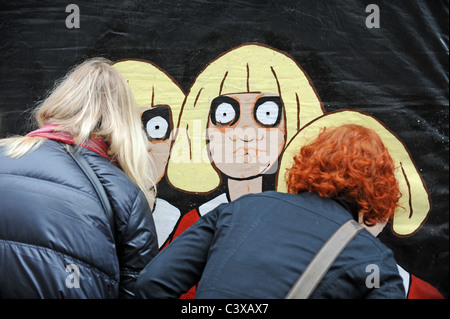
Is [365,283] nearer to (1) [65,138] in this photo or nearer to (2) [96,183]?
(2) [96,183]

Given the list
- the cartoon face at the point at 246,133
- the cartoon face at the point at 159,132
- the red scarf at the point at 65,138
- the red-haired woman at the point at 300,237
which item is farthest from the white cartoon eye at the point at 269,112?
the red scarf at the point at 65,138

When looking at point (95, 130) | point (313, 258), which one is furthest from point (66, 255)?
point (313, 258)

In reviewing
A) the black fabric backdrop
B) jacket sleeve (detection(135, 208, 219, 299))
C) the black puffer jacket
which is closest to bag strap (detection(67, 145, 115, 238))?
the black puffer jacket

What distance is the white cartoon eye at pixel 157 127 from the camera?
253cm

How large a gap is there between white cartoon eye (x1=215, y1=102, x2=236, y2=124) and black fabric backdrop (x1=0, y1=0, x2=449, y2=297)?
255mm

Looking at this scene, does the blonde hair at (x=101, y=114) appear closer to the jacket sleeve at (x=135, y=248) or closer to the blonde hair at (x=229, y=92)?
the jacket sleeve at (x=135, y=248)

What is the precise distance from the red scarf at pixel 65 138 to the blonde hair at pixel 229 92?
887mm

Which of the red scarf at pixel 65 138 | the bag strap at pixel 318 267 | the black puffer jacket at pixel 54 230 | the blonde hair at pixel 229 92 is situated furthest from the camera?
the blonde hair at pixel 229 92

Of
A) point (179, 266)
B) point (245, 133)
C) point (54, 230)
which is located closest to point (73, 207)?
point (54, 230)

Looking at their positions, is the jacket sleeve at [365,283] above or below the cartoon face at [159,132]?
below

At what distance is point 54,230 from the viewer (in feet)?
4.63

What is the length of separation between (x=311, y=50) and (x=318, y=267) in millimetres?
1496

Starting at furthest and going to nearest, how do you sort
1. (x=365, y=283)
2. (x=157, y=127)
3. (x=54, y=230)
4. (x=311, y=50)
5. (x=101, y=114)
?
1. (x=157, y=127)
2. (x=311, y=50)
3. (x=101, y=114)
4. (x=54, y=230)
5. (x=365, y=283)

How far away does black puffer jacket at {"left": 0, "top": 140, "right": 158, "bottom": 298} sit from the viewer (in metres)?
1.40
